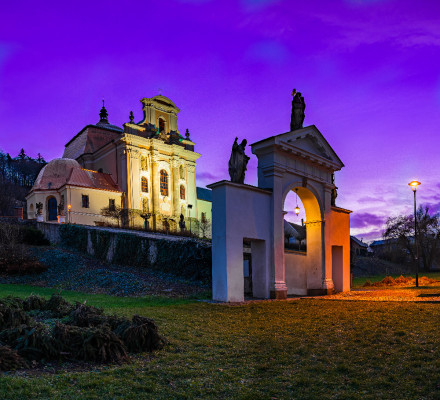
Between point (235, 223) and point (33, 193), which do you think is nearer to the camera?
point (235, 223)

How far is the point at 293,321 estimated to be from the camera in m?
8.51

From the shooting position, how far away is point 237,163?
43.3 feet

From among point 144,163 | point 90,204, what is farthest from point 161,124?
point 90,204

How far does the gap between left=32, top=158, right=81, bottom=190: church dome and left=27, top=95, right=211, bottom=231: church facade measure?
21 cm

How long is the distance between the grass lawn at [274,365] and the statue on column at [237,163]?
583 cm

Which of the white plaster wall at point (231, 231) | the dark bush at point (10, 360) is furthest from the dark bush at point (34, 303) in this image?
the white plaster wall at point (231, 231)

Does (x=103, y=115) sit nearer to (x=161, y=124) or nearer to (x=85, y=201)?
(x=161, y=124)

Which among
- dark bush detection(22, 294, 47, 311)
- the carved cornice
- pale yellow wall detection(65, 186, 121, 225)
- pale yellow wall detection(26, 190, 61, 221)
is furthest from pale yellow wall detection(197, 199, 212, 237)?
dark bush detection(22, 294, 47, 311)

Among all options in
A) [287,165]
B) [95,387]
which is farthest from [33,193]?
[95,387]

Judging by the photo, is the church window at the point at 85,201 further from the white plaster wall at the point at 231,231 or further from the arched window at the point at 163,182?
the white plaster wall at the point at 231,231

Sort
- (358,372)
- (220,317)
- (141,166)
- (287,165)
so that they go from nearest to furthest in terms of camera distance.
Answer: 1. (358,372)
2. (220,317)
3. (287,165)
4. (141,166)

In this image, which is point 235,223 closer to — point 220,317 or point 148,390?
point 220,317

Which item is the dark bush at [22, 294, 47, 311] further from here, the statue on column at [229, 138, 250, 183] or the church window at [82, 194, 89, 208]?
the church window at [82, 194, 89, 208]

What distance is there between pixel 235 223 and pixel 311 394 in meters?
8.75
